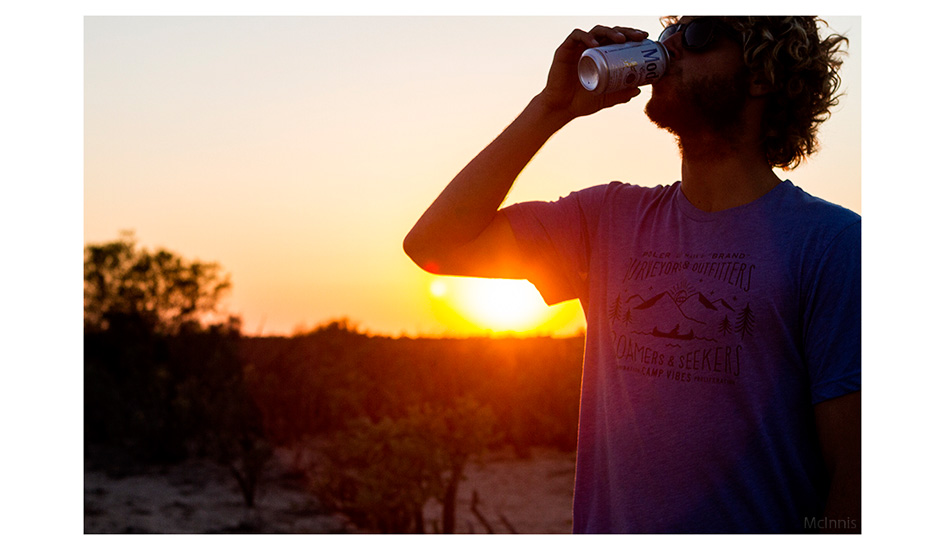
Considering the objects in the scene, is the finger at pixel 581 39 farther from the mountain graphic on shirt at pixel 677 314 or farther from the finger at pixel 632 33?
the mountain graphic on shirt at pixel 677 314

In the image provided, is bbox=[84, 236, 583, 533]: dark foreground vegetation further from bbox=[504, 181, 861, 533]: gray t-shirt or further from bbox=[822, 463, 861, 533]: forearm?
bbox=[822, 463, 861, 533]: forearm

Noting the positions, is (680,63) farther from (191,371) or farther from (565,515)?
(191,371)

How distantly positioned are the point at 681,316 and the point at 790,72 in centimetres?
70

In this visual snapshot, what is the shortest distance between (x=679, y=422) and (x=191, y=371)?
9.79m

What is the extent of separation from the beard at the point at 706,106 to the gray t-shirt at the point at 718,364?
166 millimetres

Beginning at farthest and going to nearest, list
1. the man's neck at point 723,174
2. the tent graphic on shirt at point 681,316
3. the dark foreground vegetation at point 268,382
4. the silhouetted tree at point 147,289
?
the silhouetted tree at point 147,289 → the dark foreground vegetation at point 268,382 → the man's neck at point 723,174 → the tent graphic on shirt at point 681,316

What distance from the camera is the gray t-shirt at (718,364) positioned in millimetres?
1423

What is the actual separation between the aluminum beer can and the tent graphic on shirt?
49 centimetres

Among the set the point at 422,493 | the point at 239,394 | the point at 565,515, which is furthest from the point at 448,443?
the point at 239,394

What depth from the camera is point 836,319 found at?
1378mm

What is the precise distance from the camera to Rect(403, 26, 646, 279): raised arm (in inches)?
70.1

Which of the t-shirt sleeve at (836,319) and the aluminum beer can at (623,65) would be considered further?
the aluminum beer can at (623,65)

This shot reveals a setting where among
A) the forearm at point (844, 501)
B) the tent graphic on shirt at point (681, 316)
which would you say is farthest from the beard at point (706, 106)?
the forearm at point (844, 501)

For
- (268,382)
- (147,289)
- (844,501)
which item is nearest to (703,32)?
(844,501)
